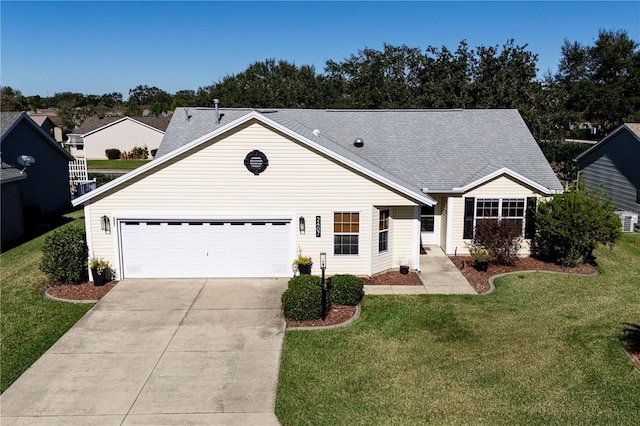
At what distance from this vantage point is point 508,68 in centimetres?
3850

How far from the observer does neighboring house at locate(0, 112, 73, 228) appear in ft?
81.5

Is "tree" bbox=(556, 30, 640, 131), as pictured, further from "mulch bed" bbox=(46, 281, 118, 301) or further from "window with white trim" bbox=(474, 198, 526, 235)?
"mulch bed" bbox=(46, 281, 118, 301)

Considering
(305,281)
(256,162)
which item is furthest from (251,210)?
(305,281)

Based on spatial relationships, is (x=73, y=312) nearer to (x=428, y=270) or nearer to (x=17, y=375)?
(x=17, y=375)

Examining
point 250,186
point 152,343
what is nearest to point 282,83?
point 250,186

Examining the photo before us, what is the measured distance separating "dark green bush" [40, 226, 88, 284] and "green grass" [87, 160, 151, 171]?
33.9m

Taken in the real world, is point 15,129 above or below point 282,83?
below

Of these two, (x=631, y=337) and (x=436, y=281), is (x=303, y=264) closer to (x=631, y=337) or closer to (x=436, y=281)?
(x=436, y=281)

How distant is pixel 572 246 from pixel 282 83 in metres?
53.6

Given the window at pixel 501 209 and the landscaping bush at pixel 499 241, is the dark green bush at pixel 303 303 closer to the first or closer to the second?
the landscaping bush at pixel 499 241

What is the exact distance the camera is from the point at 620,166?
28062 millimetres

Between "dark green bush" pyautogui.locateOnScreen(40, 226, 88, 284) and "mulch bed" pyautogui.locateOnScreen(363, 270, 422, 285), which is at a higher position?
"dark green bush" pyautogui.locateOnScreen(40, 226, 88, 284)

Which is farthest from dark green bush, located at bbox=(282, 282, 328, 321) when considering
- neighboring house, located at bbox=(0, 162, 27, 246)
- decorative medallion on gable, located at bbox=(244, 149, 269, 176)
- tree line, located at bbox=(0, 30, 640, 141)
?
tree line, located at bbox=(0, 30, 640, 141)

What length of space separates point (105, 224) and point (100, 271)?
1.53 m
